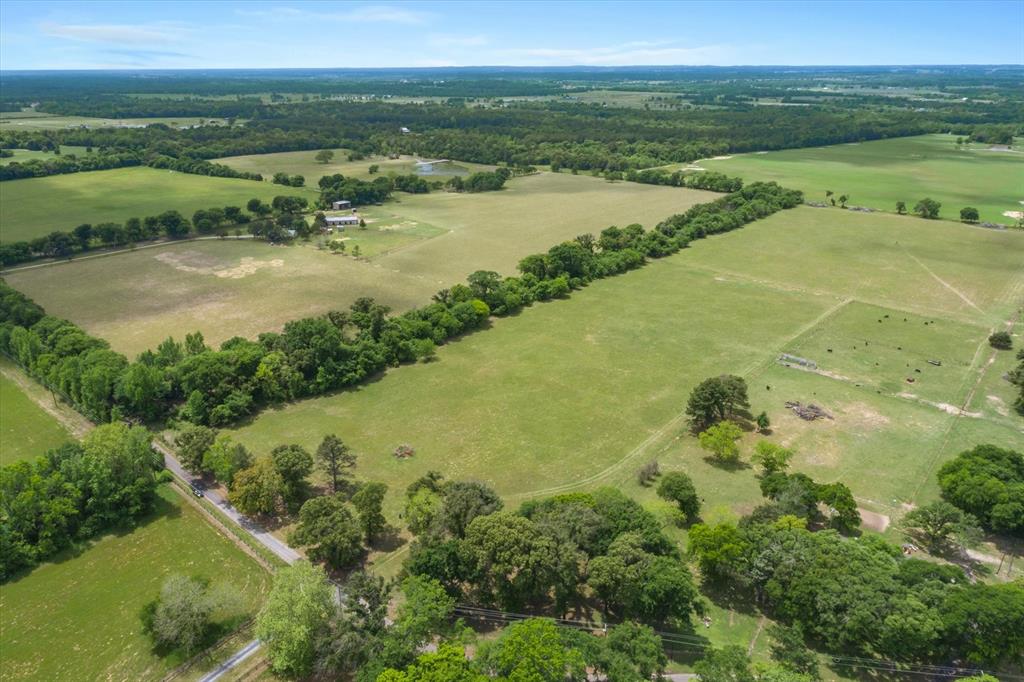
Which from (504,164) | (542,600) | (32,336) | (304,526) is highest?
(504,164)

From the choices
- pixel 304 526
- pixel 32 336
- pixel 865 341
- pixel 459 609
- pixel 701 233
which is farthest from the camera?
pixel 701 233

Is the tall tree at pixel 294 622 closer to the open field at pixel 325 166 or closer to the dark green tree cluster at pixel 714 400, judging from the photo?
the dark green tree cluster at pixel 714 400

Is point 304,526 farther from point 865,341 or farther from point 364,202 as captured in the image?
point 364,202

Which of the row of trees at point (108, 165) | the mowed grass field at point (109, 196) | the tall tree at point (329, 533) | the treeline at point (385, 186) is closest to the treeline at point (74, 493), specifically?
the tall tree at point (329, 533)

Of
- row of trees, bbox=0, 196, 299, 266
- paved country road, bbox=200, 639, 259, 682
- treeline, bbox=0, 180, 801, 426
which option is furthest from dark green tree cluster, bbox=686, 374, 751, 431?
row of trees, bbox=0, 196, 299, 266

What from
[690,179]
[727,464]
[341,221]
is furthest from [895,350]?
[690,179]

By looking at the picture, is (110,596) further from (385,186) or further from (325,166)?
(325,166)

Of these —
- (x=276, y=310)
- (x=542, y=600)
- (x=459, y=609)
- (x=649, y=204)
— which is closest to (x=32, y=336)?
(x=276, y=310)
